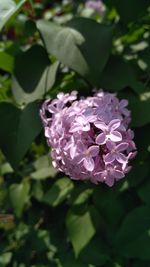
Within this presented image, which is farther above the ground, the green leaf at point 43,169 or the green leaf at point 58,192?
the green leaf at point 43,169

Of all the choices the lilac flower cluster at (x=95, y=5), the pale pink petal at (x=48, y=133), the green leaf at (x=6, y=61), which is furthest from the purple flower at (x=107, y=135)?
the lilac flower cluster at (x=95, y=5)

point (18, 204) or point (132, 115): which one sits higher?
point (132, 115)

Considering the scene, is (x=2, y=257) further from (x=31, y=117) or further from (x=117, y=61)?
(x=117, y=61)

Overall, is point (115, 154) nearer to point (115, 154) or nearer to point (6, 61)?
point (115, 154)

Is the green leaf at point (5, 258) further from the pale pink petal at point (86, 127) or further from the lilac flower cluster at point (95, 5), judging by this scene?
the lilac flower cluster at point (95, 5)

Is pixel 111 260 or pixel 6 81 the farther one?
pixel 6 81

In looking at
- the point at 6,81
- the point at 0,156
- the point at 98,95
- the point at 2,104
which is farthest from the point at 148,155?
the point at 0,156
